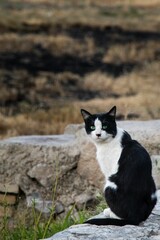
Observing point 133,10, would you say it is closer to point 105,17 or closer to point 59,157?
point 105,17

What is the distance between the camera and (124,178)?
18.0 feet

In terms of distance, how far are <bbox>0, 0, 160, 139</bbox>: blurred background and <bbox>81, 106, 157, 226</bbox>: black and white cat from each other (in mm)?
5084

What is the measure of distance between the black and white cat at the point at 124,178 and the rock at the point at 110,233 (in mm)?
95

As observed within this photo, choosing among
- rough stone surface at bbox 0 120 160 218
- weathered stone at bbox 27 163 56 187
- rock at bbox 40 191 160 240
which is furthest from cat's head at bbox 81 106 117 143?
weathered stone at bbox 27 163 56 187

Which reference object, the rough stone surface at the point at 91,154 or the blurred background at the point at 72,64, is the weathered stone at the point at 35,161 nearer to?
the rough stone surface at the point at 91,154

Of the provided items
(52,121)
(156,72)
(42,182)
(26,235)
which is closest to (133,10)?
(156,72)

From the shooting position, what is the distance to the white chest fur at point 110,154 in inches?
220

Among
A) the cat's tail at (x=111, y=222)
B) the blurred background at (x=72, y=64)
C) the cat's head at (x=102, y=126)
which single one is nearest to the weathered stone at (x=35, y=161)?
the blurred background at (x=72, y=64)

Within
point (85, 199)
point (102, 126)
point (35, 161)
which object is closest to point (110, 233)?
point (102, 126)

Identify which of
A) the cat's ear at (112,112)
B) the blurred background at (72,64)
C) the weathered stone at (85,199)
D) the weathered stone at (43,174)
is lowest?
the weathered stone at (85,199)

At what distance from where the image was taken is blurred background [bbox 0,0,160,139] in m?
15.5

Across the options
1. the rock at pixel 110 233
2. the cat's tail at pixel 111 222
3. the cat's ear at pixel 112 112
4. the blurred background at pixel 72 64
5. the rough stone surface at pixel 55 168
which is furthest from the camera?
the blurred background at pixel 72 64

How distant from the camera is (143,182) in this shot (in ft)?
17.9

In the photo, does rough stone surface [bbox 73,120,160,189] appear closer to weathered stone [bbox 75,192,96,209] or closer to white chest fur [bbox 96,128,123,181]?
weathered stone [bbox 75,192,96,209]
